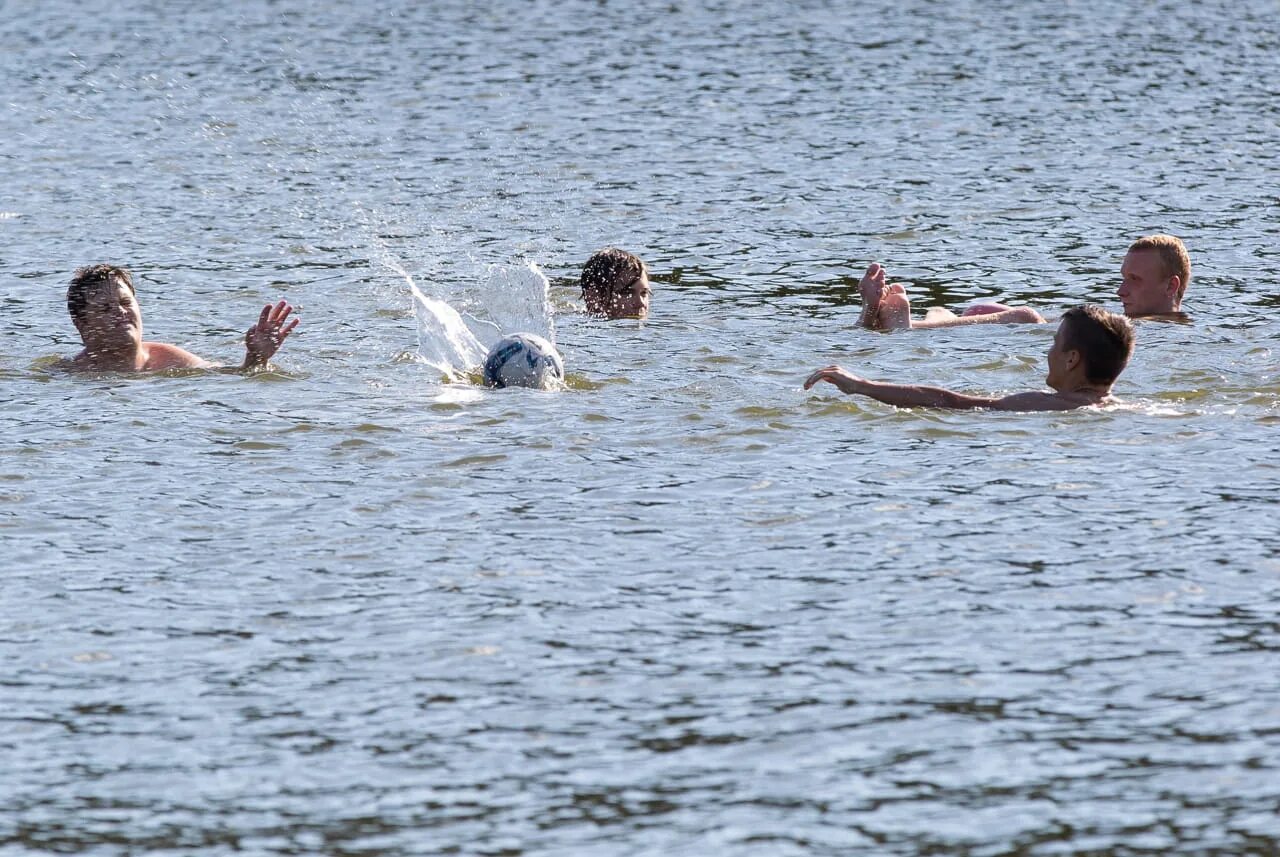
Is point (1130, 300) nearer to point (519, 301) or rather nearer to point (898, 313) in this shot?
point (898, 313)

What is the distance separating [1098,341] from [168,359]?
22.2 ft

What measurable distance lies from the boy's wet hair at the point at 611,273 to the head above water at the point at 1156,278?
4174mm

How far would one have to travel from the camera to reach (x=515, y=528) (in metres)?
Result: 10.3

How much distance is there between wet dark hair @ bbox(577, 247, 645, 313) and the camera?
661 inches

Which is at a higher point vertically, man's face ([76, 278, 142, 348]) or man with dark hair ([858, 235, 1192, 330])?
man's face ([76, 278, 142, 348])

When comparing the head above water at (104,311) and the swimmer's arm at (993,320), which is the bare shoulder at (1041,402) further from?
the head above water at (104,311)

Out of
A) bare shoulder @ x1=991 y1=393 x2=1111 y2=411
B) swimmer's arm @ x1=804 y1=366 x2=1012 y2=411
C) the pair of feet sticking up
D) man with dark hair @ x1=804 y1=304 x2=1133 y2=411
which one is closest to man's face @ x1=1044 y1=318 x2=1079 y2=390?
man with dark hair @ x1=804 y1=304 x2=1133 y2=411

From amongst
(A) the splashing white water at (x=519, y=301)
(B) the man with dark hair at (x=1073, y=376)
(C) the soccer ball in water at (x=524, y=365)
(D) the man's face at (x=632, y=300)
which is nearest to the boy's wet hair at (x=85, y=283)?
(C) the soccer ball in water at (x=524, y=365)

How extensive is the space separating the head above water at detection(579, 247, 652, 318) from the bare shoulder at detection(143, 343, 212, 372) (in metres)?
3.71

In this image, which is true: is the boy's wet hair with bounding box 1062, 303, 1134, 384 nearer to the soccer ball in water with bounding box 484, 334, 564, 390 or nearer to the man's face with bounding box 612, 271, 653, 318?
the soccer ball in water with bounding box 484, 334, 564, 390

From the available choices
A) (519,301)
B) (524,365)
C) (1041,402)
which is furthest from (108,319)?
(1041,402)

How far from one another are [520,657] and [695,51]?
29.4 m

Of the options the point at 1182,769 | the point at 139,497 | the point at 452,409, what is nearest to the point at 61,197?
the point at 452,409

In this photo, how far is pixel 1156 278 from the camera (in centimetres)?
1648
